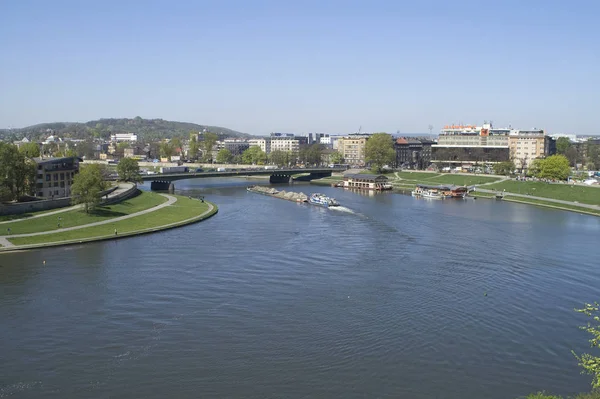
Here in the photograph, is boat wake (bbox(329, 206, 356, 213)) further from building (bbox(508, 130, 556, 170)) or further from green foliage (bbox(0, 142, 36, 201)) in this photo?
building (bbox(508, 130, 556, 170))

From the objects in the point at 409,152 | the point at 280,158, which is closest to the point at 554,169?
the point at 409,152

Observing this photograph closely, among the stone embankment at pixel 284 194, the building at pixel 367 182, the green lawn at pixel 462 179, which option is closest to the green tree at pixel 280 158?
the building at pixel 367 182

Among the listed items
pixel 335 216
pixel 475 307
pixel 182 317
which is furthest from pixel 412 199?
pixel 182 317

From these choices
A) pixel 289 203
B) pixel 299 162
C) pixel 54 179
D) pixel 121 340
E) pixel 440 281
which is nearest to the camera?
pixel 121 340

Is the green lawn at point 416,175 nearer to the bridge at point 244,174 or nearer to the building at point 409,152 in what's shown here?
the bridge at point 244,174

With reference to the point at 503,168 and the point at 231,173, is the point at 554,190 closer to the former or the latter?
the point at 503,168

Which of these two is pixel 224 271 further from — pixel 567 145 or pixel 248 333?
pixel 567 145
